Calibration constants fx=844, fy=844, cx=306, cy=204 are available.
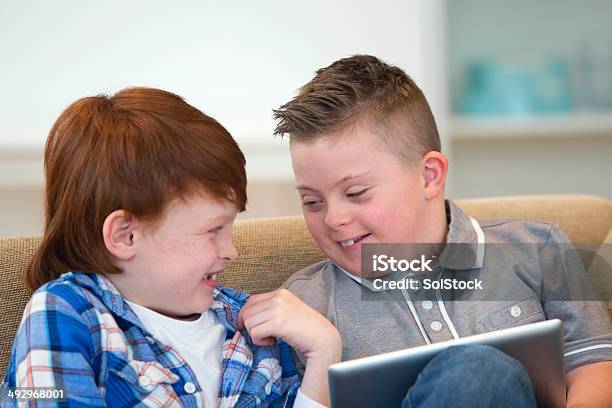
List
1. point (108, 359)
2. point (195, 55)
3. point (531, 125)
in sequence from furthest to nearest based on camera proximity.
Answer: point (531, 125) < point (195, 55) < point (108, 359)

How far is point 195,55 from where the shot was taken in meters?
2.99

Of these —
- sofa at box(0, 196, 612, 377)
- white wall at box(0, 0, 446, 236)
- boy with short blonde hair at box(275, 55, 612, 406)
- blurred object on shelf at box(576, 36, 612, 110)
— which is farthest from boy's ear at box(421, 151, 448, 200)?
blurred object on shelf at box(576, 36, 612, 110)

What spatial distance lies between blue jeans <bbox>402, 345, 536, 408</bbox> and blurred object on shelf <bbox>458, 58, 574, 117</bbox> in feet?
8.27

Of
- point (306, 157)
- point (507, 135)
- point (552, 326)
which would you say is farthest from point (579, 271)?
point (507, 135)


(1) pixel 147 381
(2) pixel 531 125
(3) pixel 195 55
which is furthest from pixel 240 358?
(2) pixel 531 125

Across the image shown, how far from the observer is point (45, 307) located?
107cm

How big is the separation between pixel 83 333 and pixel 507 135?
2724mm

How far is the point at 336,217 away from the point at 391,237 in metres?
0.12

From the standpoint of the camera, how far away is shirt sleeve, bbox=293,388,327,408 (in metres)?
1.22

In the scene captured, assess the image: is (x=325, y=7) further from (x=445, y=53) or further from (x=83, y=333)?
(x=83, y=333)

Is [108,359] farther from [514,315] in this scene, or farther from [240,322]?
[514,315]

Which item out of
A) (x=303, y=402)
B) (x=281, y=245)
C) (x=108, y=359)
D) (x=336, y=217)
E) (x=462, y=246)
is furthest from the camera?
(x=281, y=245)

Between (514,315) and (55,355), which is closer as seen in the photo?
(55,355)

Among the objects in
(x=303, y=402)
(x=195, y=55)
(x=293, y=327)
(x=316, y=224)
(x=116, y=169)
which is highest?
(x=195, y=55)
